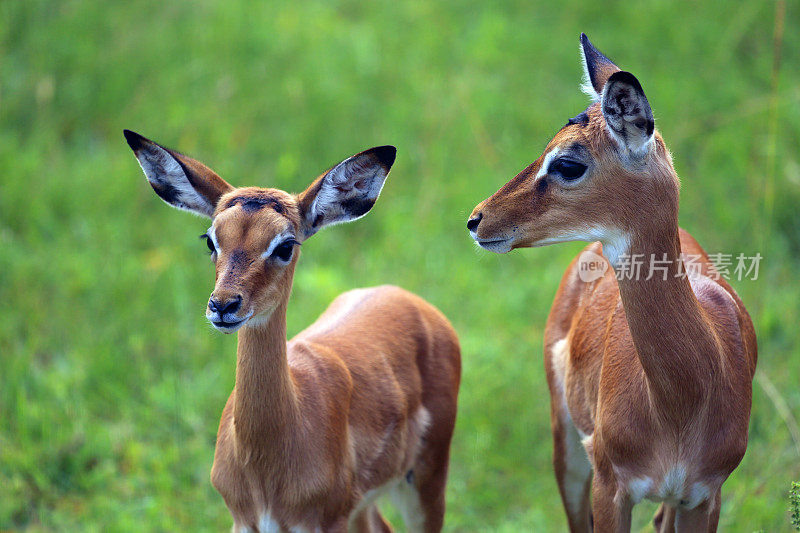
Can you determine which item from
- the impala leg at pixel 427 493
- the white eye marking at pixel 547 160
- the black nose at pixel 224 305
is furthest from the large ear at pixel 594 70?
the impala leg at pixel 427 493

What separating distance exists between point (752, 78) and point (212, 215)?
7.72m

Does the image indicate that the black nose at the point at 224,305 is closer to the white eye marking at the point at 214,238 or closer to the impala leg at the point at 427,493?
the white eye marking at the point at 214,238

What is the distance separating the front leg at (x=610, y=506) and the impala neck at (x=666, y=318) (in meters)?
0.49

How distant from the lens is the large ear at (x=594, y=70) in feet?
14.3

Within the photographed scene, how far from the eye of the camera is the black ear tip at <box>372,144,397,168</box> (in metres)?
4.48

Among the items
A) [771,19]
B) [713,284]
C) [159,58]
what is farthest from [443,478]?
[771,19]

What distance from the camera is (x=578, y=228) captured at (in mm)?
3996

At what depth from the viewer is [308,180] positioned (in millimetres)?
9594

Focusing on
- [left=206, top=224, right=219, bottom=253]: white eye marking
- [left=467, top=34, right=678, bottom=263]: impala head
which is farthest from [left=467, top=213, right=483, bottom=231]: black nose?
[left=206, top=224, right=219, bottom=253]: white eye marking

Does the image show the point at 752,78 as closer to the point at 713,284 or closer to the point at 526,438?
the point at 526,438

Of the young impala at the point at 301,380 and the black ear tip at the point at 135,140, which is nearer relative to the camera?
the young impala at the point at 301,380

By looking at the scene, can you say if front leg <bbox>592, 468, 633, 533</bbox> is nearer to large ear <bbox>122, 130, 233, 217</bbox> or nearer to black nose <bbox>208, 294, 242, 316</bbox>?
black nose <bbox>208, 294, 242, 316</bbox>

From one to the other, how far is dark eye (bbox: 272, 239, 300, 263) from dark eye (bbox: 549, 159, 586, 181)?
3.86ft

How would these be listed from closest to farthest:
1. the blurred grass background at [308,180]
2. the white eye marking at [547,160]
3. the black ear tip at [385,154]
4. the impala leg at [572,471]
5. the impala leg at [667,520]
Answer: the white eye marking at [547,160]
the black ear tip at [385,154]
the impala leg at [667,520]
the impala leg at [572,471]
the blurred grass background at [308,180]
